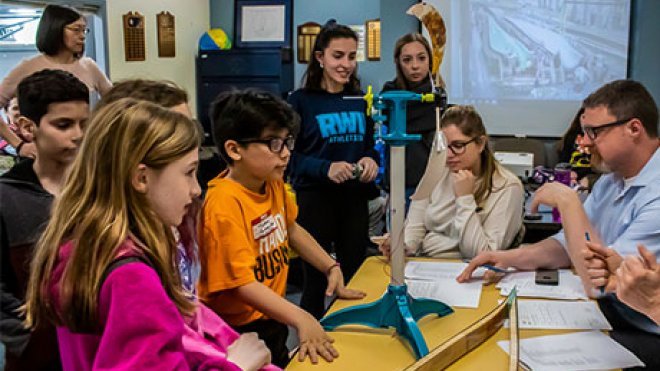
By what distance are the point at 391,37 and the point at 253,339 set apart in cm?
435

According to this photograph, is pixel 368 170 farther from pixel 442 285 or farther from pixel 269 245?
pixel 269 245

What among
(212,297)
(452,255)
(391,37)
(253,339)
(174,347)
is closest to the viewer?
(174,347)

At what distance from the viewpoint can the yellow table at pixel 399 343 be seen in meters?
→ 1.44

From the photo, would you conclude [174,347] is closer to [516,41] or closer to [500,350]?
[500,350]

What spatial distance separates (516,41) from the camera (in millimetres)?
5582

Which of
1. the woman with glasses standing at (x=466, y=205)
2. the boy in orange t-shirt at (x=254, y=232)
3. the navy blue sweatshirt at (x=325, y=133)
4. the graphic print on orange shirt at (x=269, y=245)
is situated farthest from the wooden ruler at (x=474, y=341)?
the navy blue sweatshirt at (x=325, y=133)

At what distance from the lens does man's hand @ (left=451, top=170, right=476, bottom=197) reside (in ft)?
7.39

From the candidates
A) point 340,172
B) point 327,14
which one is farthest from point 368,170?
point 327,14

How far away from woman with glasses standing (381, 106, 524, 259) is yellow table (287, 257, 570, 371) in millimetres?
341

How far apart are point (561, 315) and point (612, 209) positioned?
19.4 inches

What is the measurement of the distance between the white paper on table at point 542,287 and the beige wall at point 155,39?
→ 343cm

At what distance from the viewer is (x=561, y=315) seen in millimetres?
1735

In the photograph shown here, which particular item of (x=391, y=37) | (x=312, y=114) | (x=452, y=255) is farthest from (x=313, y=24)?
(x=452, y=255)

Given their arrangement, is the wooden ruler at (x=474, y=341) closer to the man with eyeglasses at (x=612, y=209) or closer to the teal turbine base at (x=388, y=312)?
the teal turbine base at (x=388, y=312)
